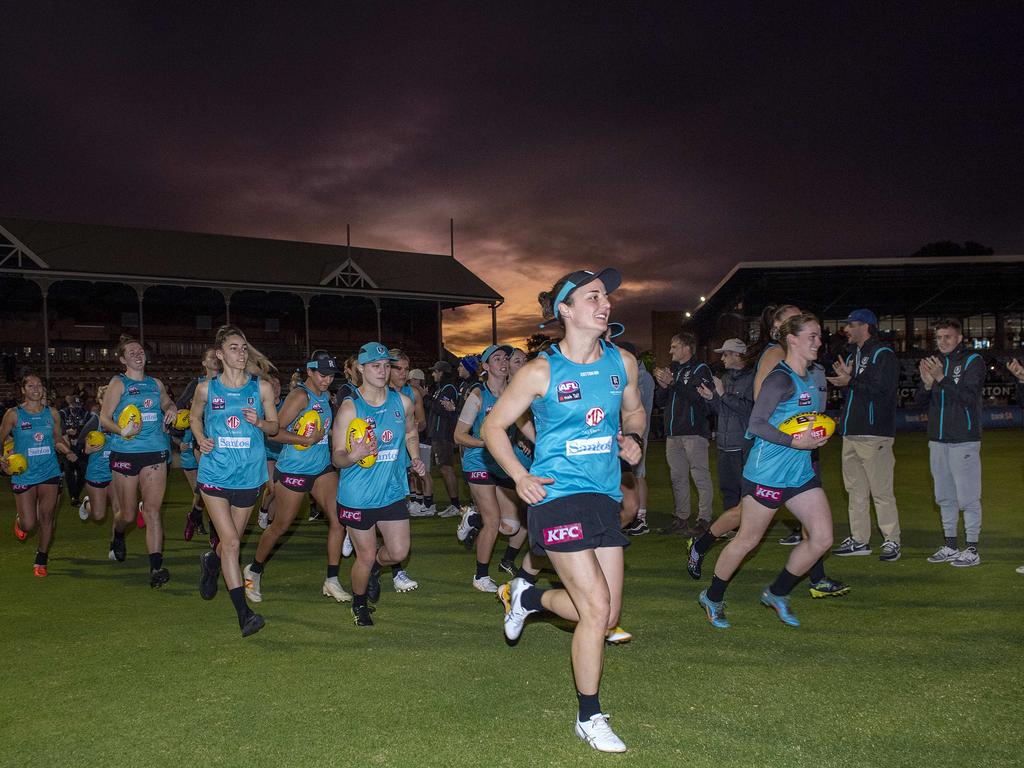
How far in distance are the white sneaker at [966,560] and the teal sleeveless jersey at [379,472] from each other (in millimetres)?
5491

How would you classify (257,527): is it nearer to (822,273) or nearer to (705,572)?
(705,572)

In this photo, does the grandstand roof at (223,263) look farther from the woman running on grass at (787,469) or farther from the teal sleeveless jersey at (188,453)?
the woman running on grass at (787,469)

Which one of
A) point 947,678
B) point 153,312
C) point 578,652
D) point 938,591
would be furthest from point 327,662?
point 153,312

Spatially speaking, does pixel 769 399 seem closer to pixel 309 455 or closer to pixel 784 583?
pixel 784 583

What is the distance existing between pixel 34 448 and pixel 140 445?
186 cm

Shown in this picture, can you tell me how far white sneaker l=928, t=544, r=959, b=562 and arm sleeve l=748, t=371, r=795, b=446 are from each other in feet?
11.7

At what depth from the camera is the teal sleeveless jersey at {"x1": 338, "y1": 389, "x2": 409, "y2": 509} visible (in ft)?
19.0

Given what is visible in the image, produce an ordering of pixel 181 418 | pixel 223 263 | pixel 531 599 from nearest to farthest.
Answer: pixel 531 599 < pixel 181 418 < pixel 223 263

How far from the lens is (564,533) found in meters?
3.73

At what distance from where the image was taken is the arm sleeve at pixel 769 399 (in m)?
5.38

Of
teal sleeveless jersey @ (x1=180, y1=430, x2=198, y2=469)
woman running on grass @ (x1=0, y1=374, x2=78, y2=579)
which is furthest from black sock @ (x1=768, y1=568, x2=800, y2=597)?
teal sleeveless jersey @ (x1=180, y1=430, x2=198, y2=469)

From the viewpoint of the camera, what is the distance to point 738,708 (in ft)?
13.8

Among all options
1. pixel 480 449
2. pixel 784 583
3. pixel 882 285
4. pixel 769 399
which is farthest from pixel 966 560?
pixel 882 285

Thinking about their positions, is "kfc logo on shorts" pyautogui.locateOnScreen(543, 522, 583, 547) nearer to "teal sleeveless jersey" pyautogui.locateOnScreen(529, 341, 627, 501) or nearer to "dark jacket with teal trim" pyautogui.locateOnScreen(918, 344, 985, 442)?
"teal sleeveless jersey" pyautogui.locateOnScreen(529, 341, 627, 501)
